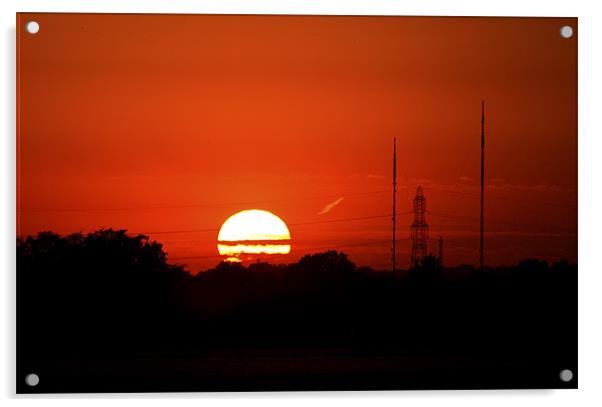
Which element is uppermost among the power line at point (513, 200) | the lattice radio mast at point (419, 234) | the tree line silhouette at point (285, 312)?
the power line at point (513, 200)

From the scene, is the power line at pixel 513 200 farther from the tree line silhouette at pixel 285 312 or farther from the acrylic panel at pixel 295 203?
the tree line silhouette at pixel 285 312

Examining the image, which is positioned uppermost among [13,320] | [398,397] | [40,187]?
[40,187]

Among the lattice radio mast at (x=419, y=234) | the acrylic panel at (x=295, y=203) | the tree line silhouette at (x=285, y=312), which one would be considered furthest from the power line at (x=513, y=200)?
the tree line silhouette at (x=285, y=312)
